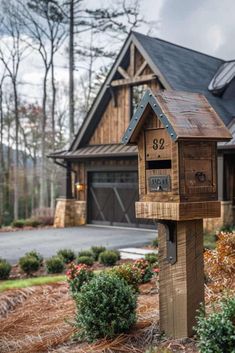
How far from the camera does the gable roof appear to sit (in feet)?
48.2

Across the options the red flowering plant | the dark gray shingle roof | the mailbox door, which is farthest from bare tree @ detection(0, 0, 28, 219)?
the mailbox door

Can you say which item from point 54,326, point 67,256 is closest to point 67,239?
point 67,256

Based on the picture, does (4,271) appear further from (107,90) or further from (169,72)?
(107,90)

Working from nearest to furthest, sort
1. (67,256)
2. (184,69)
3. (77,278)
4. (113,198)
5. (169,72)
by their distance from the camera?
(77,278) → (67,256) → (169,72) → (184,69) → (113,198)

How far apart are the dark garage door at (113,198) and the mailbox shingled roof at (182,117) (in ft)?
37.6

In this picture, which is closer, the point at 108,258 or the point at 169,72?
the point at 108,258

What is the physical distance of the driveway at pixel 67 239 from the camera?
1159cm

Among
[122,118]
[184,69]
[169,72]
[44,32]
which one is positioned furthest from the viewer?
[44,32]

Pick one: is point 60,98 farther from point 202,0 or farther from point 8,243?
point 8,243

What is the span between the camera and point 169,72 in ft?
48.9

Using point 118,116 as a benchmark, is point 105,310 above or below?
below

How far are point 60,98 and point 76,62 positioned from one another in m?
3.45

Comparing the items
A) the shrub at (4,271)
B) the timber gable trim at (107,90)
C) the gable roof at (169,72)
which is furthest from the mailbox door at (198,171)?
the timber gable trim at (107,90)

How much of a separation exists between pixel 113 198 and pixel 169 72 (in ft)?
16.3
